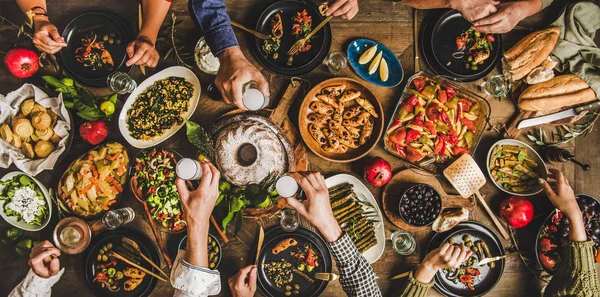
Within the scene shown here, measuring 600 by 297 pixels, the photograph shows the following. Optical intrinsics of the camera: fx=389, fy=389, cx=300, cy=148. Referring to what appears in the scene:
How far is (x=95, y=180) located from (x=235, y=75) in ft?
3.89

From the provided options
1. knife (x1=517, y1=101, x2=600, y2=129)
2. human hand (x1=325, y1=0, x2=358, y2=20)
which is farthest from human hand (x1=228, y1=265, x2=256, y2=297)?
knife (x1=517, y1=101, x2=600, y2=129)

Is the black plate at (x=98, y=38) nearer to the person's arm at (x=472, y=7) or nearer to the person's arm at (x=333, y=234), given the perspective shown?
the person's arm at (x=333, y=234)

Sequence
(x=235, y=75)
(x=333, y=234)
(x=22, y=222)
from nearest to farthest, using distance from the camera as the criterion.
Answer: (x=235, y=75)
(x=333, y=234)
(x=22, y=222)

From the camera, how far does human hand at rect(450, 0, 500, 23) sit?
2.57 meters

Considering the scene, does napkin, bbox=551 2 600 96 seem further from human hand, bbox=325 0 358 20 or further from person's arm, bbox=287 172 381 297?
person's arm, bbox=287 172 381 297

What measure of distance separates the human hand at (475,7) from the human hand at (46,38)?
2.57 metres

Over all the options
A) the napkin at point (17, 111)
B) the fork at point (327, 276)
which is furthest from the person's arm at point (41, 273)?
the fork at point (327, 276)

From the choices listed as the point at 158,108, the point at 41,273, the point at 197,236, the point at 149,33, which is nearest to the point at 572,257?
the point at 197,236

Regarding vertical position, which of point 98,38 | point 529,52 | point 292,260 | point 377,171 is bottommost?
point 292,260

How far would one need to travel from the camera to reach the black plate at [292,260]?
266cm

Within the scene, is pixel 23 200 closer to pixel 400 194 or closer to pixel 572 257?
pixel 400 194

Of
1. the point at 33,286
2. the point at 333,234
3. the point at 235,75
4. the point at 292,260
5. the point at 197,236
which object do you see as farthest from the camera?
the point at 292,260

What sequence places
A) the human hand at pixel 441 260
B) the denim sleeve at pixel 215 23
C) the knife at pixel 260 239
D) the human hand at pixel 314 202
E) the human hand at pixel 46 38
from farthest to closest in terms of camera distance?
the knife at pixel 260 239
the human hand at pixel 441 260
the human hand at pixel 46 38
the human hand at pixel 314 202
the denim sleeve at pixel 215 23

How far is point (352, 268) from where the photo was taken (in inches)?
93.7
